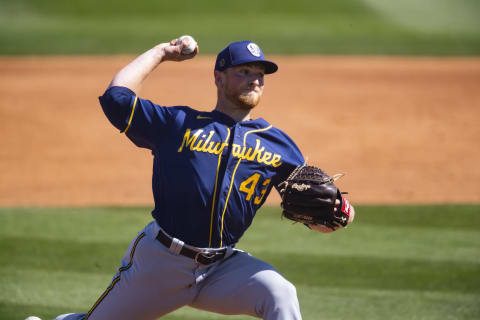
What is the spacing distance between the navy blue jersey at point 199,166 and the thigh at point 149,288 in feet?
0.47

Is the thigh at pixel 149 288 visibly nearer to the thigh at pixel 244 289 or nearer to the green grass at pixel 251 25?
the thigh at pixel 244 289

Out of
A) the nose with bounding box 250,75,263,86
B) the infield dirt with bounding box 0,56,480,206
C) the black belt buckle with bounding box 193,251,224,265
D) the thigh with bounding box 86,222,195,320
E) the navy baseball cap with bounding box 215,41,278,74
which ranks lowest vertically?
the infield dirt with bounding box 0,56,480,206

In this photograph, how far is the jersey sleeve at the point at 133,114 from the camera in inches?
152

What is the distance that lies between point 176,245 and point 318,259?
3361 mm

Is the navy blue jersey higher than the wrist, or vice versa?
the wrist

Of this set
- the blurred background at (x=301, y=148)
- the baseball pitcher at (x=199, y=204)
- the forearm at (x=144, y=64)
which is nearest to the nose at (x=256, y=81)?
the baseball pitcher at (x=199, y=204)

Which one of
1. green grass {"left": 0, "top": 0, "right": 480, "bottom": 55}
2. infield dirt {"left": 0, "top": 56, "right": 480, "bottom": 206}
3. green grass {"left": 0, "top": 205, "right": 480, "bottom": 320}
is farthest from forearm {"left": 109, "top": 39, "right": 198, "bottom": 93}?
green grass {"left": 0, "top": 0, "right": 480, "bottom": 55}

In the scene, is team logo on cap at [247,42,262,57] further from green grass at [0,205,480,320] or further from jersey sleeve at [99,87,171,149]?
green grass at [0,205,480,320]

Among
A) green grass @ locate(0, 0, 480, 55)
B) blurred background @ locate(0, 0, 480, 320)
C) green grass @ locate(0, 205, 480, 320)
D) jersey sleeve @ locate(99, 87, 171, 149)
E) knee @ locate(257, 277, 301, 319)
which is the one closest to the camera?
knee @ locate(257, 277, 301, 319)

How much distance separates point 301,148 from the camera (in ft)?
38.2

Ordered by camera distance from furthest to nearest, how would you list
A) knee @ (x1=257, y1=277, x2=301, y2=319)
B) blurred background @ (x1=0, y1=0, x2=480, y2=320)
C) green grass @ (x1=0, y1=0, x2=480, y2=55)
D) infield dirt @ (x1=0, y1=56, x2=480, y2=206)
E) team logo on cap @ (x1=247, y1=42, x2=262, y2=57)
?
1. green grass @ (x1=0, y1=0, x2=480, y2=55)
2. infield dirt @ (x1=0, y1=56, x2=480, y2=206)
3. blurred background @ (x1=0, y1=0, x2=480, y2=320)
4. team logo on cap @ (x1=247, y1=42, x2=262, y2=57)
5. knee @ (x1=257, y1=277, x2=301, y2=319)

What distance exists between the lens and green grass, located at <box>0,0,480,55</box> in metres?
21.5

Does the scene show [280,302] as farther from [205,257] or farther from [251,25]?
[251,25]

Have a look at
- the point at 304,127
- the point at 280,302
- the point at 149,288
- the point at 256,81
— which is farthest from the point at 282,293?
the point at 304,127
